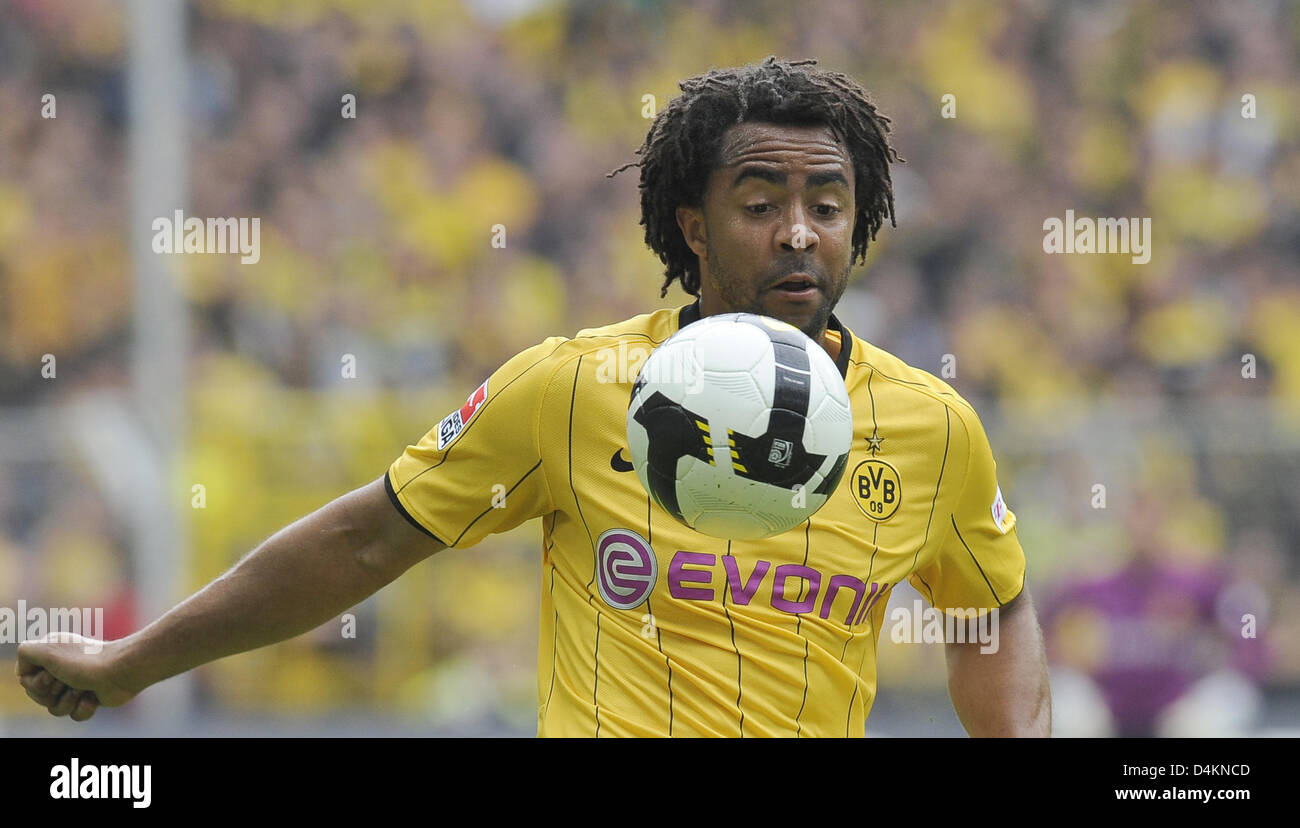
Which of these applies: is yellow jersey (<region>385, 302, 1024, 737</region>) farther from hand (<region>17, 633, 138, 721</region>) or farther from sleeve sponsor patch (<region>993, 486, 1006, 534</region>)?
hand (<region>17, 633, 138, 721</region>)

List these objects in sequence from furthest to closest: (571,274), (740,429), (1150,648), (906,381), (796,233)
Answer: (571,274) < (1150,648) < (906,381) < (796,233) < (740,429)

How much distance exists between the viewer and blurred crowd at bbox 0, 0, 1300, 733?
889 cm

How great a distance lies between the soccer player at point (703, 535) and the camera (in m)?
3.64

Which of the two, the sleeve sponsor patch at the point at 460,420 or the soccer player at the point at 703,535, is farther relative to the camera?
the sleeve sponsor patch at the point at 460,420

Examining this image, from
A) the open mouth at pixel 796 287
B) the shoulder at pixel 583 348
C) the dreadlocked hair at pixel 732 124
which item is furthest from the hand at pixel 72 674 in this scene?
the open mouth at pixel 796 287

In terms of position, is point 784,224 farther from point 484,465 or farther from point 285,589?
point 285,589

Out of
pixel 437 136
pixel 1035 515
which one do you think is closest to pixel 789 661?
pixel 1035 515

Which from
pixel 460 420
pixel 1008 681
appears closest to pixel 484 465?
pixel 460 420

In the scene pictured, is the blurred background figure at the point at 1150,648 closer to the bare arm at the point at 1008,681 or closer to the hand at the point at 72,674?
the bare arm at the point at 1008,681

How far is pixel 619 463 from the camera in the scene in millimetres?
3709

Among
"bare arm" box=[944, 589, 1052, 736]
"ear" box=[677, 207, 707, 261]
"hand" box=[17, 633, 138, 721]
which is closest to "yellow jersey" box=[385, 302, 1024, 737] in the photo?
"ear" box=[677, 207, 707, 261]

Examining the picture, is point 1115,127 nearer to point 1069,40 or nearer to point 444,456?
point 1069,40

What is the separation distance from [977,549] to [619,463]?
0.91m

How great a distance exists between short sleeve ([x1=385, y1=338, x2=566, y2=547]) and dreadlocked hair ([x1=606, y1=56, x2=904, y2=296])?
509mm
